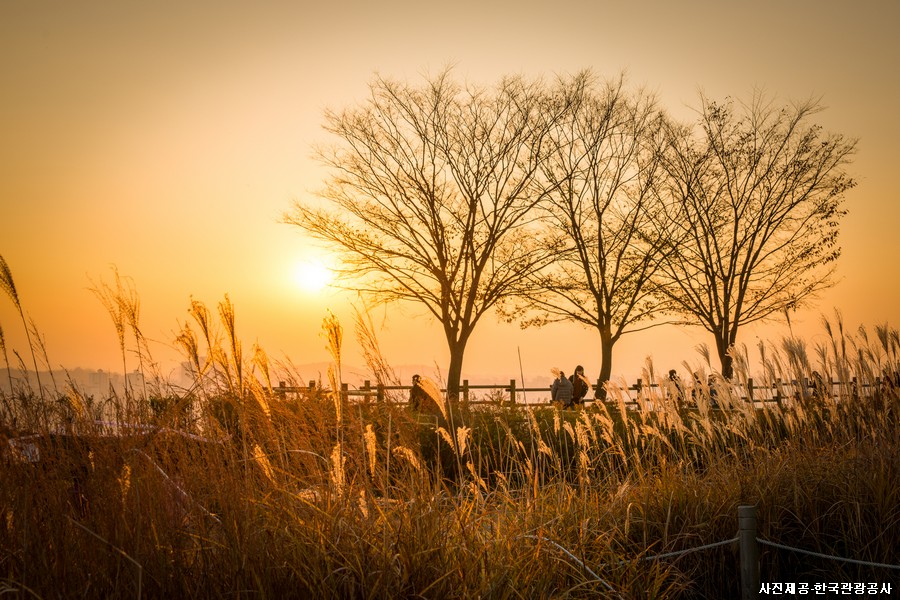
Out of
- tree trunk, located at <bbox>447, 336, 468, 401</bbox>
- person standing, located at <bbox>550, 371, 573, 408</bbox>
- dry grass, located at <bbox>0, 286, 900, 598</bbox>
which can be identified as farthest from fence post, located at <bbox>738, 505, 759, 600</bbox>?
tree trunk, located at <bbox>447, 336, 468, 401</bbox>

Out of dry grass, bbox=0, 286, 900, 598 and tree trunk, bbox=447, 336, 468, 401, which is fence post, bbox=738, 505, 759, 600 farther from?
tree trunk, bbox=447, 336, 468, 401

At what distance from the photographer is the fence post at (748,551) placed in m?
4.29

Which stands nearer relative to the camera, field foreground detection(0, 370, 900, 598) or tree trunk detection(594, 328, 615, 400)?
field foreground detection(0, 370, 900, 598)

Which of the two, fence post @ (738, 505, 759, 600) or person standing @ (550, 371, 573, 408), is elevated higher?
person standing @ (550, 371, 573, 408)

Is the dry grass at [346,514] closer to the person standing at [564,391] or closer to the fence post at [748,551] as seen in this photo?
the fence post at [748,551]

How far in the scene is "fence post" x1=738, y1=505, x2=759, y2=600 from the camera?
4.29 metres

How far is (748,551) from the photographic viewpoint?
434 cm

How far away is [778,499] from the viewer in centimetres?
523

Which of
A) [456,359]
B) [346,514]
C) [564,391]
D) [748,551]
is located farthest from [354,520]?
[456,359]

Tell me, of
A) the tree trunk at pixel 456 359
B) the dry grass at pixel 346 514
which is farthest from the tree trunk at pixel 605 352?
the dry grass at pixel 346 514

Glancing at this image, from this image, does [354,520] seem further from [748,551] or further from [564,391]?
[564,391]

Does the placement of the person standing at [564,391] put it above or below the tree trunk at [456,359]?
below

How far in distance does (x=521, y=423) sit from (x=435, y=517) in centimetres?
749

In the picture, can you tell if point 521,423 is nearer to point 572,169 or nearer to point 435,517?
point 435,517
